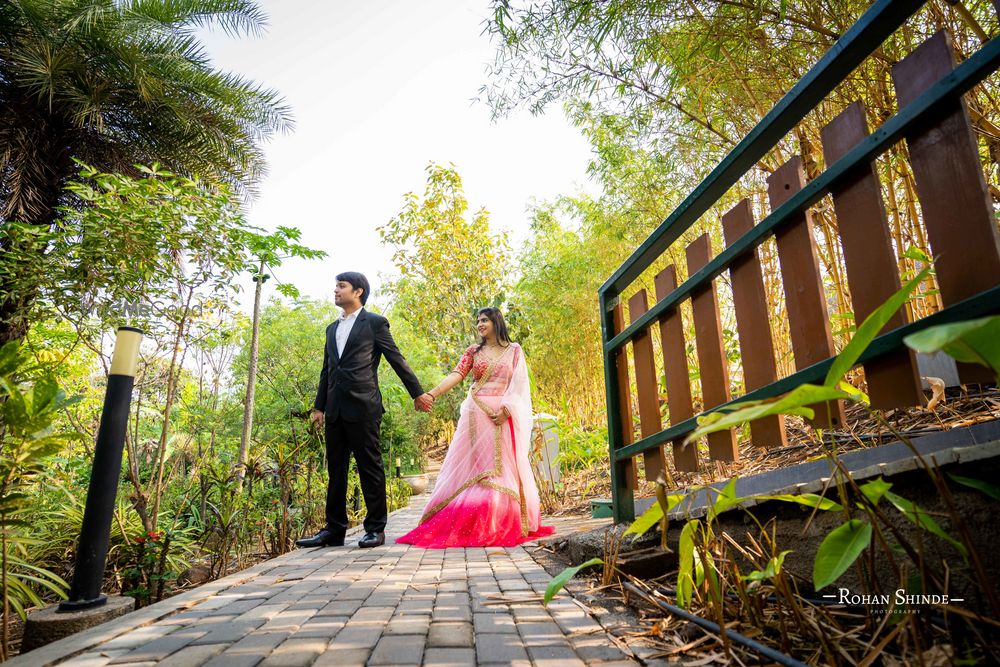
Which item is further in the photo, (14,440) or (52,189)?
(52,189)

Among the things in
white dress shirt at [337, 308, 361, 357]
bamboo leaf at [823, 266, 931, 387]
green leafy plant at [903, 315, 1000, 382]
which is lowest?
green leafy plant at [903, 315, 1000, 382]

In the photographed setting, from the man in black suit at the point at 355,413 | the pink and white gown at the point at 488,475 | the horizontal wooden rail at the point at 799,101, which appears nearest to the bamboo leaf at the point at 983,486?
the horizontal wooden rail at the point at 799,101

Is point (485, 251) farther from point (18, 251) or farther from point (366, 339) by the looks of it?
point (18, 251)

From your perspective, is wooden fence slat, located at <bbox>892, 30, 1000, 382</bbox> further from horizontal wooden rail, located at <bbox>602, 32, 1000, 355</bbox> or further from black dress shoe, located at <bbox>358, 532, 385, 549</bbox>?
black dress shoe, located at <bbox>358, 532, 385, 549</bbox>

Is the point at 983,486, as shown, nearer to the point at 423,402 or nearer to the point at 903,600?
the point at 903,600

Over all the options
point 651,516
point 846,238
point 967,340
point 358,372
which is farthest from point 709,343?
point 358,372

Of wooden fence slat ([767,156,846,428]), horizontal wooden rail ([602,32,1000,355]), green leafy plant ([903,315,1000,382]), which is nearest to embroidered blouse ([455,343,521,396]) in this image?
horizontal wooden rail ([602,32,1000,355])

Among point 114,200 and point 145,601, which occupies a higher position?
point 114,200

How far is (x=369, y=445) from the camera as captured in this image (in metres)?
3.62

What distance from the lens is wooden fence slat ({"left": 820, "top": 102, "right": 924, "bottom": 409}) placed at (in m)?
1.14

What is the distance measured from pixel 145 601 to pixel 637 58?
14.4 feet

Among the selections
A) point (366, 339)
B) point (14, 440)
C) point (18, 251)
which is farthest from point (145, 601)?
point (18, 251)

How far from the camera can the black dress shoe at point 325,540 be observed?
3477 mm

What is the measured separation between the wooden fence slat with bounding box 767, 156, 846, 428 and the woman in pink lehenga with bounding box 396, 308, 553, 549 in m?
2.58
